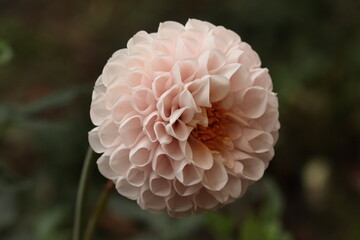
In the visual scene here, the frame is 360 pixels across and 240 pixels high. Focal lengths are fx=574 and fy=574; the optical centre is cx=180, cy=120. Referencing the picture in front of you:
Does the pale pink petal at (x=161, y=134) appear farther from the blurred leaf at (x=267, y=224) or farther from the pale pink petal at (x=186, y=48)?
the blurred leaf at (x=267, y=224)

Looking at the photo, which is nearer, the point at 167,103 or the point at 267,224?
the point at 167,103

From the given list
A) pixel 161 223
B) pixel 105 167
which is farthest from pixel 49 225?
pixel 105 167

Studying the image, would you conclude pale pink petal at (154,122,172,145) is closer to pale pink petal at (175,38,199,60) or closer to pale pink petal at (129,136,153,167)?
pale pink petal at (129,136,153,167)

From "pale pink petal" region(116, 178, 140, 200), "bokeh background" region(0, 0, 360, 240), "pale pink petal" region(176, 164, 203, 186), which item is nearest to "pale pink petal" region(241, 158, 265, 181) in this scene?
"pale pink petal" region(176, 164, 203, 186)

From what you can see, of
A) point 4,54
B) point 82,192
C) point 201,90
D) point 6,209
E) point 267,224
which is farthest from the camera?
point 6,209

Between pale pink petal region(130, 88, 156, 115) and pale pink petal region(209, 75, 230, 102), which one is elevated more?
pale pink petal region(209, 75, 230, 102)

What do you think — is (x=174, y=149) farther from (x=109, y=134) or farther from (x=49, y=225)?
(x=49, y=225)

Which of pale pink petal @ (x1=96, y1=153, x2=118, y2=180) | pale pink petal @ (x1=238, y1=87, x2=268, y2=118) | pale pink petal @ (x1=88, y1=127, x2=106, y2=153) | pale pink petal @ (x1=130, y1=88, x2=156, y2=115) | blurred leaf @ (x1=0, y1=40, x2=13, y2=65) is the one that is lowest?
blurred leaf @ (x1=0, y1=40, x2=13, y2=65)

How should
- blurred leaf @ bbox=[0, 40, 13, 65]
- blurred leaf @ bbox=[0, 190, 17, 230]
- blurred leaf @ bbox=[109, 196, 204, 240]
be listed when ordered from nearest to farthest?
blurred leaf @ bbox=[0, 40, 13, 65] → blurred leaf @ bbox=[0, 190, 17, 230] → blurred leaf @ bbox=[109, 196, 204, 240]
